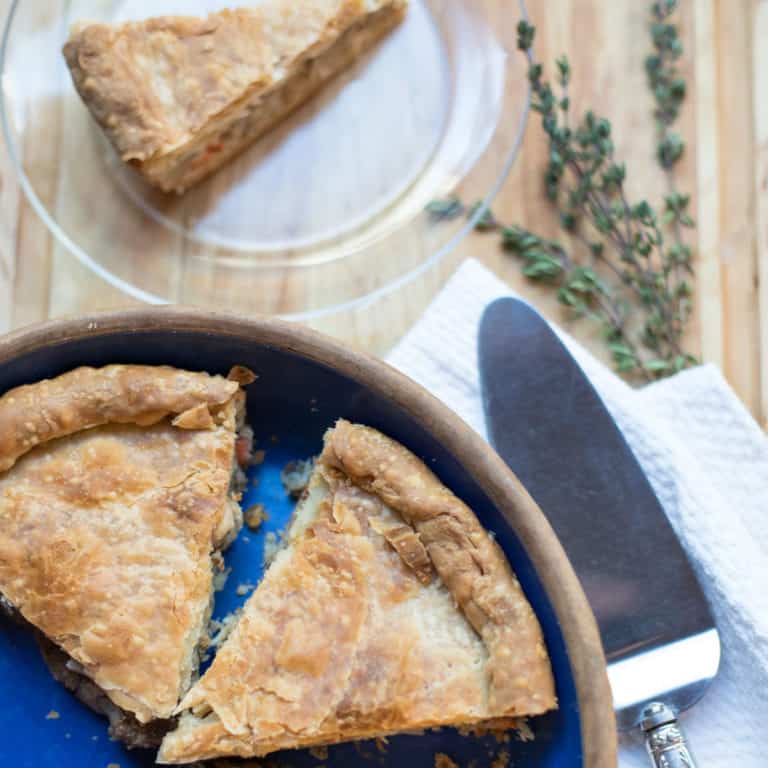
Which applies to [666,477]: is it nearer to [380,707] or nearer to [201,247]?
[380,707]

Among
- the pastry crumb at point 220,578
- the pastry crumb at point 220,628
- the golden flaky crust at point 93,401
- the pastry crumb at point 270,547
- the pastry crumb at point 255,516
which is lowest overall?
the pastry crumb at point 220,628

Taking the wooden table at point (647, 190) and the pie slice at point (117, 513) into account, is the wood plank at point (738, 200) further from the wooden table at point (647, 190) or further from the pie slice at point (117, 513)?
the pie slice at point (117, 513)

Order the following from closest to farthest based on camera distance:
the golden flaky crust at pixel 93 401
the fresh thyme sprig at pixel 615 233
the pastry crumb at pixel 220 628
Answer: the golden flaky crust at pixel 93 401 → the pastry crumb at pixel 220 628 → the fresh thyme sprig at pixel 615 233

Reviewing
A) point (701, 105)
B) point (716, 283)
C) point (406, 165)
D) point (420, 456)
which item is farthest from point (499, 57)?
point (420, 456)

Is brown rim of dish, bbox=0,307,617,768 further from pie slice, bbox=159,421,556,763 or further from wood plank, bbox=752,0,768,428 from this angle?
wood plank, bbox=752,0,768,428

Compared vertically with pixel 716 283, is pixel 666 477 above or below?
below

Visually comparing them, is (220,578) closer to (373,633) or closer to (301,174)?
(373,633)

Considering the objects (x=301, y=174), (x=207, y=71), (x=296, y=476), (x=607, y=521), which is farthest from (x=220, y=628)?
(x=207, y=71)

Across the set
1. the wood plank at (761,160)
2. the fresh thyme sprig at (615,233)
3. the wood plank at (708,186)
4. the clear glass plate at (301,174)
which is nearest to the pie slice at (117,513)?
the clear glass plate at (301,174)
